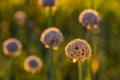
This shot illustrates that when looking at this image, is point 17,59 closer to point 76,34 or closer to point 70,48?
point 76,34

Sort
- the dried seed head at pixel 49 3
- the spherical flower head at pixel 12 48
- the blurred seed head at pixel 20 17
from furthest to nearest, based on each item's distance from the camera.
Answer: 1. the blurred seed head at pixel 20 17
2. the dried seed head at pixel 49 3
3. the spherical flower head at pixel 12 48

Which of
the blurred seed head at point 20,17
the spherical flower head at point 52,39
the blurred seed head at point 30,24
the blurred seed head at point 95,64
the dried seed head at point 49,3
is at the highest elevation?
the dried seed head at point 49,3

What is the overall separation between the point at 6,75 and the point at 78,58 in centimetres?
94

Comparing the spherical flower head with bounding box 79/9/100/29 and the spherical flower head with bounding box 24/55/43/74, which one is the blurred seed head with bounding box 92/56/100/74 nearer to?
the spherical flower head with bounding box 79/9/100/29

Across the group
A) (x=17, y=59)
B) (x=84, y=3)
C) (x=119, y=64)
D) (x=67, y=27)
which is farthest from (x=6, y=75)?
(x=84, y=3)

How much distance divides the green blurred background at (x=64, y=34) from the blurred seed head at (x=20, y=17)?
0.12ft

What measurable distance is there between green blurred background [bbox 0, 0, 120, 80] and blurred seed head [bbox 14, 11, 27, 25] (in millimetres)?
37

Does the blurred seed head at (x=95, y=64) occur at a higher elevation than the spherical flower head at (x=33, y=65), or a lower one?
lower

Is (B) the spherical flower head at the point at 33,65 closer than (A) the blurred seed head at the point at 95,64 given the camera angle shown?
Yes

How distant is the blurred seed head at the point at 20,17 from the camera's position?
377 centimetres

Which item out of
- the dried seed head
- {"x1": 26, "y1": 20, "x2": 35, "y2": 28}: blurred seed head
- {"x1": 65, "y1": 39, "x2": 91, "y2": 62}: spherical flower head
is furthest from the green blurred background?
{"x1": 65, "y1": 39, "x2": 91, "y2": 62}: spherical flower head

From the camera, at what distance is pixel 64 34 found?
3555mm

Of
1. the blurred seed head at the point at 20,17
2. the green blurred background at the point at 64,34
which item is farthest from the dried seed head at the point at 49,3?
the blurred seed head at the point at 20,17

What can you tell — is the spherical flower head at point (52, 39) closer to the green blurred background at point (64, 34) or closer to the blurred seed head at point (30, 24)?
the green blurred background at point (64, 34)
